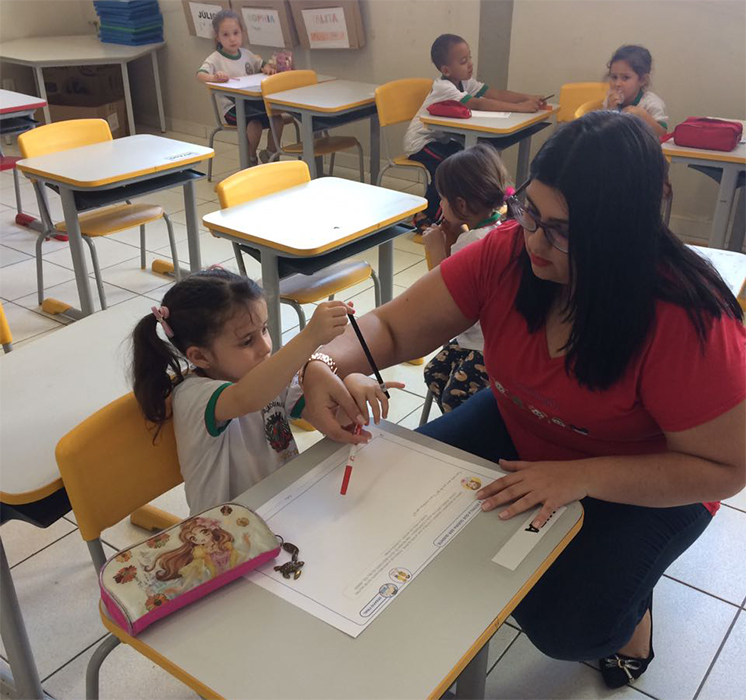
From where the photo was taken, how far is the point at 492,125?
3.81m

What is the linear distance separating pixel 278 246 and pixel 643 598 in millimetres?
1441

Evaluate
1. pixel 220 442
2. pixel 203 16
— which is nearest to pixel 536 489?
pixel 220 442

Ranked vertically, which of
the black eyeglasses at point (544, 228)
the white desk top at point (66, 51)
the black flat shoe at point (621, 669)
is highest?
the black eyeglasses at point (544, 228)

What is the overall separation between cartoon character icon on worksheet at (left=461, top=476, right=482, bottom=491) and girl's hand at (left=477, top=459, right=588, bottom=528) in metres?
0.01

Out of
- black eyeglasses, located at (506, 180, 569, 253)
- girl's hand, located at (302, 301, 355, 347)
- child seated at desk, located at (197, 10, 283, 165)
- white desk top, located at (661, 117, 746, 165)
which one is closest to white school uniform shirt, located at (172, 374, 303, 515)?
girl's hand, located at (302, 301, 355, 347)

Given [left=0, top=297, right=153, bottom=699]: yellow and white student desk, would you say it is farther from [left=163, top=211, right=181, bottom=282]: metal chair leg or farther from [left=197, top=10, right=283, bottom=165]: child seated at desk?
[left=197, top=10, right=283, bottom=165]: child seated at desk

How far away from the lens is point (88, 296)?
3.11 meters

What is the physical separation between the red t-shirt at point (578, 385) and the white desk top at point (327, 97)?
9.75ft

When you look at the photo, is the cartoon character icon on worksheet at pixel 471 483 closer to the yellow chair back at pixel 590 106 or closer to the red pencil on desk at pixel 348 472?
the red pencil on desk at pixel 348 472

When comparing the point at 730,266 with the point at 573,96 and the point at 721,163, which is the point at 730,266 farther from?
the point at 573,96

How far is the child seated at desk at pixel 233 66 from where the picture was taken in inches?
203

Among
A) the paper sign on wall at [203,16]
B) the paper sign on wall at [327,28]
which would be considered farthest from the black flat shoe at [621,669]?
the paper sign on wall at [203,16]

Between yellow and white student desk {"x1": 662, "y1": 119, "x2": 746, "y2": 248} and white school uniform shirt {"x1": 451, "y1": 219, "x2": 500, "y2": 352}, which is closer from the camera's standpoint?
white school uniform shirt {"x1": 451, "y1": 219, "x2": 500, "y2": 352}

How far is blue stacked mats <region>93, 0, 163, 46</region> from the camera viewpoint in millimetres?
6199
